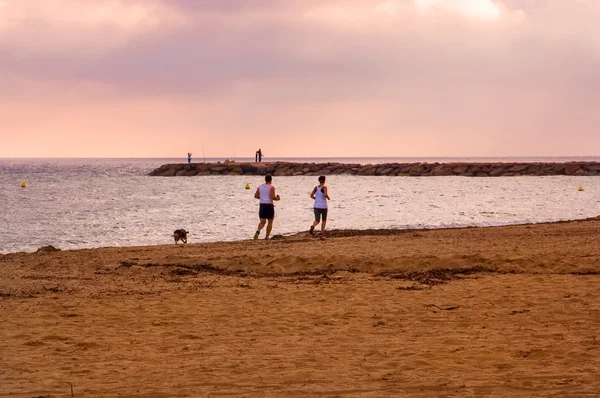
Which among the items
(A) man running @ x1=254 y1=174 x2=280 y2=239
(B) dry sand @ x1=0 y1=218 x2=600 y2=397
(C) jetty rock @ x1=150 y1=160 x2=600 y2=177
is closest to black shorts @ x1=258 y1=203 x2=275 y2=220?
(A) man running @ x1=254 y1=174 x2=280 y2=239

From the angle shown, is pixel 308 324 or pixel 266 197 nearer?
pixel 308 324

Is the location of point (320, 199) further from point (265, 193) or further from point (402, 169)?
point (402, 169)

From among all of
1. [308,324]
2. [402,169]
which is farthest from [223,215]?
[402,169]

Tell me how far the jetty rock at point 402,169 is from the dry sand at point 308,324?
77848 millimetres

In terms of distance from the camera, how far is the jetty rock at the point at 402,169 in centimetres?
9069

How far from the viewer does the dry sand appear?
257 inches

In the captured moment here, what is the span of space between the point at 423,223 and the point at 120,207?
18477 mm

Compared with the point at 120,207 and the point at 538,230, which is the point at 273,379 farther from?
the point at 120,207

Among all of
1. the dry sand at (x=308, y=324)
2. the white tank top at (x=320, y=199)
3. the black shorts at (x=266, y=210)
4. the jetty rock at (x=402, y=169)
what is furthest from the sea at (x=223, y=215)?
the jetty rock at (x=402, y=169)

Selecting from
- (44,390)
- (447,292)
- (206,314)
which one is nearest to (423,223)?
(447,292)

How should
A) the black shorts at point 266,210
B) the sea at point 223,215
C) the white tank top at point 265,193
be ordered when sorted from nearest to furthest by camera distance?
the white tank top at point 265,193
the black shorts at point 266,210
the sea at point 223,215

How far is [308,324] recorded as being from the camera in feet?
29.7

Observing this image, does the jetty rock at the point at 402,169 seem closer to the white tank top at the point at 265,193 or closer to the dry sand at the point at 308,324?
the white tank top at the point at 265,193

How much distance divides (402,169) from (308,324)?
8929 centimetres
